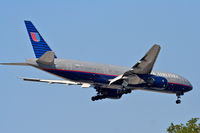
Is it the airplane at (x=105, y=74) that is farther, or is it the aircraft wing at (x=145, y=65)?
the airplane at (x=105, y=74)

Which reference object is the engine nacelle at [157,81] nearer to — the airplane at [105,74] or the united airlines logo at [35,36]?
the airplane at [105,74]

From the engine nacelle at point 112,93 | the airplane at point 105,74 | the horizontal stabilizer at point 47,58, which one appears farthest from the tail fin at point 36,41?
the engine nacelle at point 112,93

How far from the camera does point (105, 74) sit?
237 feet

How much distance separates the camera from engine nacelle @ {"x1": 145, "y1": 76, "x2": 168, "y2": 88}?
72.8m

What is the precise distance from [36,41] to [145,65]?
13181 mm

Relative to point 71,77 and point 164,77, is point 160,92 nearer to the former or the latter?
point 164,77

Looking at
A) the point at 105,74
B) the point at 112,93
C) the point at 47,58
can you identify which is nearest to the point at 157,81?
the point at 105,74

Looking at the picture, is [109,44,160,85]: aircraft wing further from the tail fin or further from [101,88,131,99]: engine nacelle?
the tail fin

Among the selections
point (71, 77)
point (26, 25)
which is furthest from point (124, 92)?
point (26, 25)

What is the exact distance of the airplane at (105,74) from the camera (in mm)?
68875

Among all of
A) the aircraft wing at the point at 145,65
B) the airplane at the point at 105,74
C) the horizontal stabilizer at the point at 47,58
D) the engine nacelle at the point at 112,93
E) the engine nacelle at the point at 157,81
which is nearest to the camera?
the aircraft wing at the point at 145,65

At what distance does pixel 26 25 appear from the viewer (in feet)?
240

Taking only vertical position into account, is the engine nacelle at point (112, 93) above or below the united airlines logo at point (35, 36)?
below

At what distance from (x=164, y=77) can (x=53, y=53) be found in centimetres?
1569
